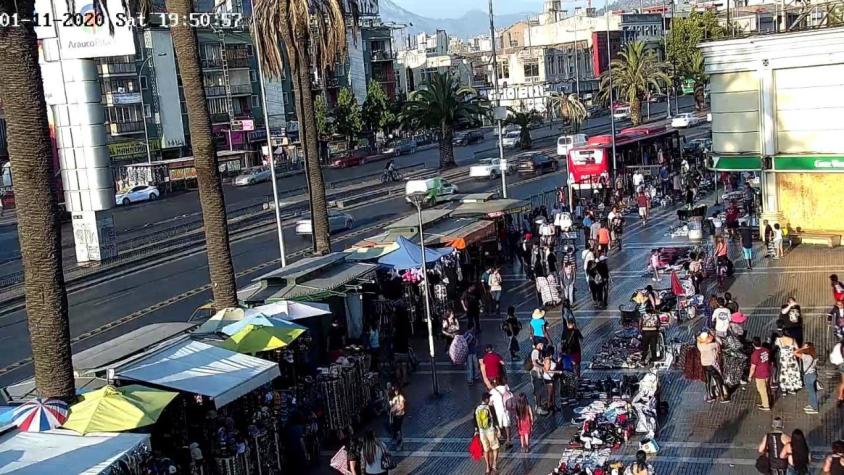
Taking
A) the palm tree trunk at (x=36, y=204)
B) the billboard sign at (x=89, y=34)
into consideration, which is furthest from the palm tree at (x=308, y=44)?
the palm tree trunk at (x=36, y=204)

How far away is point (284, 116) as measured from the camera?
89062mm

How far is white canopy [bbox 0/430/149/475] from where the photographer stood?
11289 millimetres

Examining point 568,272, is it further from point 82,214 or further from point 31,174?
point 82,214

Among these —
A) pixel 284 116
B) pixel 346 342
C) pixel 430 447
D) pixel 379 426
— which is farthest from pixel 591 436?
pixel 284 116

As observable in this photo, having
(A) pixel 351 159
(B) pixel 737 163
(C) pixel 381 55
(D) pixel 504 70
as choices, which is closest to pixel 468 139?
(C) pixel 381 55

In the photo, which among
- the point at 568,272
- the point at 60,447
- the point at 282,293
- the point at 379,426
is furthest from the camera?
the point at 568,272

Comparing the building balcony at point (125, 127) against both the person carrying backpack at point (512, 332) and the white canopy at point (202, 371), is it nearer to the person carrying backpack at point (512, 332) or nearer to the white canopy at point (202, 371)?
the person carrying backpack at point (512, 332)

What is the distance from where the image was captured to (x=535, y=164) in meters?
61.2

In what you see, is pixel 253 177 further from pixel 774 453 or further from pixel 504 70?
pixel 504 70

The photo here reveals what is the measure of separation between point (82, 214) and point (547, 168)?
31.2 meters

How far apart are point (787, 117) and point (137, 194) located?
44191 millimetres

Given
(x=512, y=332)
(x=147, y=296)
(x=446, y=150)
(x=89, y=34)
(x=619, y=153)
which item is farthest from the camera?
(x=446, y=150)

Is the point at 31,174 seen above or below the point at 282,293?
above

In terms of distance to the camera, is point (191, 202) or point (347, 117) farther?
point (347, 117)
